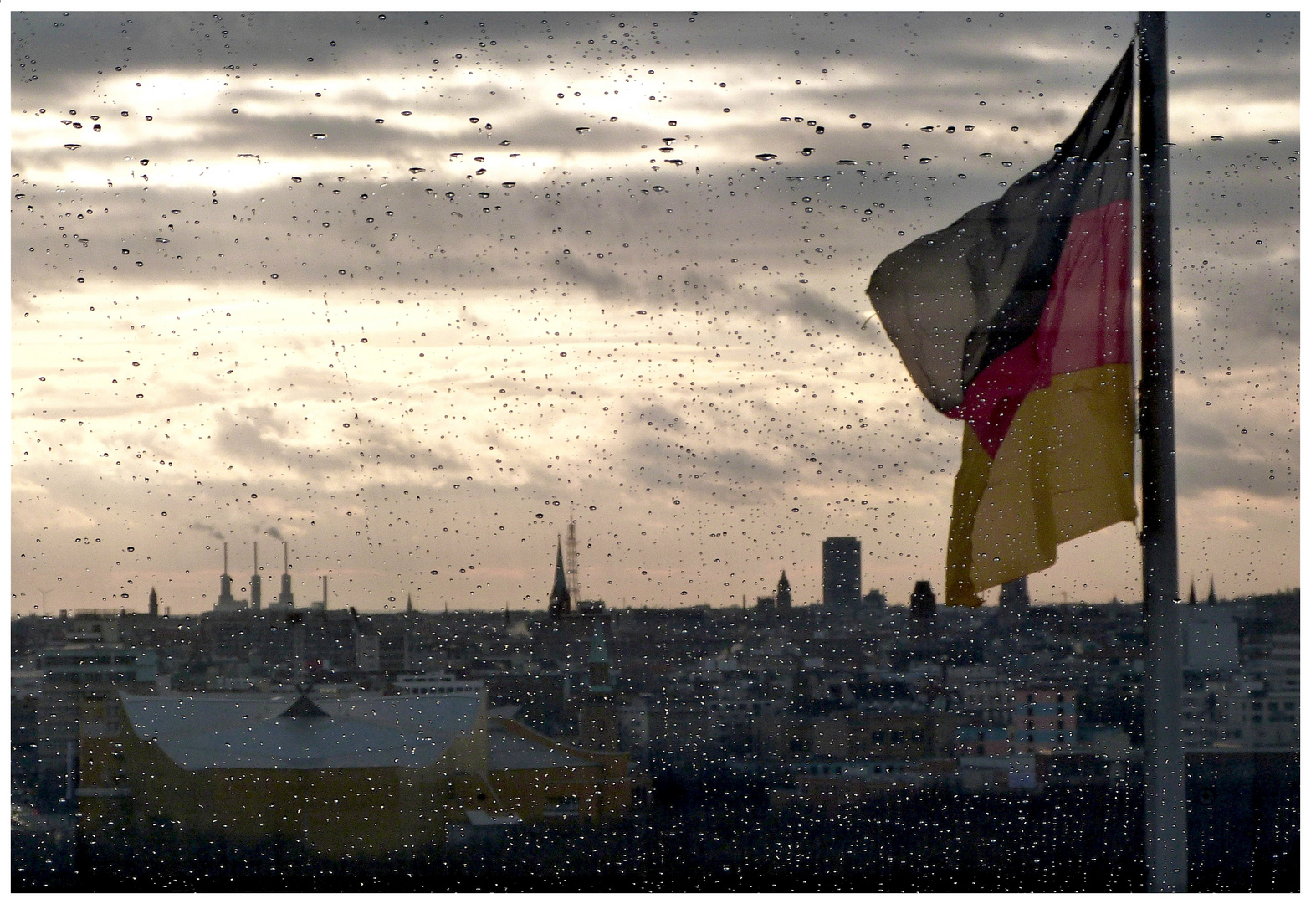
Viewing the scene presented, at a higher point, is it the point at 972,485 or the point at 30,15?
the point at 30,15

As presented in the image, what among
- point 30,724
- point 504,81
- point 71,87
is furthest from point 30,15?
point 30,724

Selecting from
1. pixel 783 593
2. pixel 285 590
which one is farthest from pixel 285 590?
pixel 783 593

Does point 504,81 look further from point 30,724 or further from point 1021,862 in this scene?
point 1021,862

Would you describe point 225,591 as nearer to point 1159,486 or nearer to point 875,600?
point 875,600

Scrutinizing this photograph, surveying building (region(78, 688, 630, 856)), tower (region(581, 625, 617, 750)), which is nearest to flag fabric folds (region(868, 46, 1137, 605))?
tower (region(581, 625, 617, 750))

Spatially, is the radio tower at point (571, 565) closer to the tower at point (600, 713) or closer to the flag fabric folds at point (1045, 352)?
the tower at point (600, 713)
